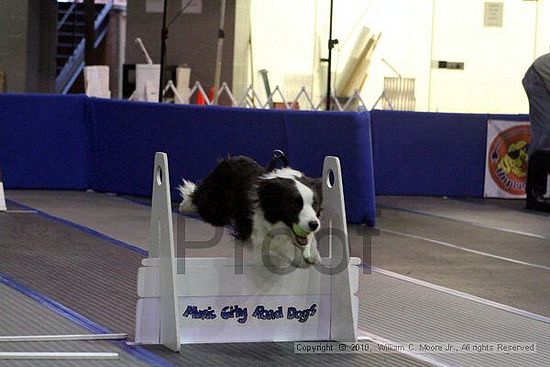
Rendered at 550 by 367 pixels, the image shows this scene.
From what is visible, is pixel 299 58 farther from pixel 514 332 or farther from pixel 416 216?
pixel 514 332

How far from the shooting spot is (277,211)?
4961mm

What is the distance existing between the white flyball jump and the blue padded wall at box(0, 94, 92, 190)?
5.96m

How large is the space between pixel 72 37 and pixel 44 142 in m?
9.23

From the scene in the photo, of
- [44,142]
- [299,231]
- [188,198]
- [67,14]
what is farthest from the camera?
[67,14]

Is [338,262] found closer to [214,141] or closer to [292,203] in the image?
[292,203]

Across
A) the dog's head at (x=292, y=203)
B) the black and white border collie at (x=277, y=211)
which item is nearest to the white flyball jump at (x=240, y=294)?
the black and white border collie at (x=277, y=211)

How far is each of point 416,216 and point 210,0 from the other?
6682mm

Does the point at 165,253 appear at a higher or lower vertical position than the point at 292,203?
lower

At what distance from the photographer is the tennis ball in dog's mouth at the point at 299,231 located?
487 cm

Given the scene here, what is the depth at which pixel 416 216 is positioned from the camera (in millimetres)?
10516

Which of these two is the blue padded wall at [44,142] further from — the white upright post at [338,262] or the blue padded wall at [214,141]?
the white upright post at [338,262]

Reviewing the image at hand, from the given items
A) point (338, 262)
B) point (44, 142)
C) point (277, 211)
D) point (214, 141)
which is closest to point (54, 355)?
point (277, 211)

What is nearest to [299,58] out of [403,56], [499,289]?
[403,56]

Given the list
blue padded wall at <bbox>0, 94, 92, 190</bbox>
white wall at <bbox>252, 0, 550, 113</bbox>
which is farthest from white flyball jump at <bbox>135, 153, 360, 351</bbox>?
white wall at <bbox>252, 0, 550, 113</bbox>
